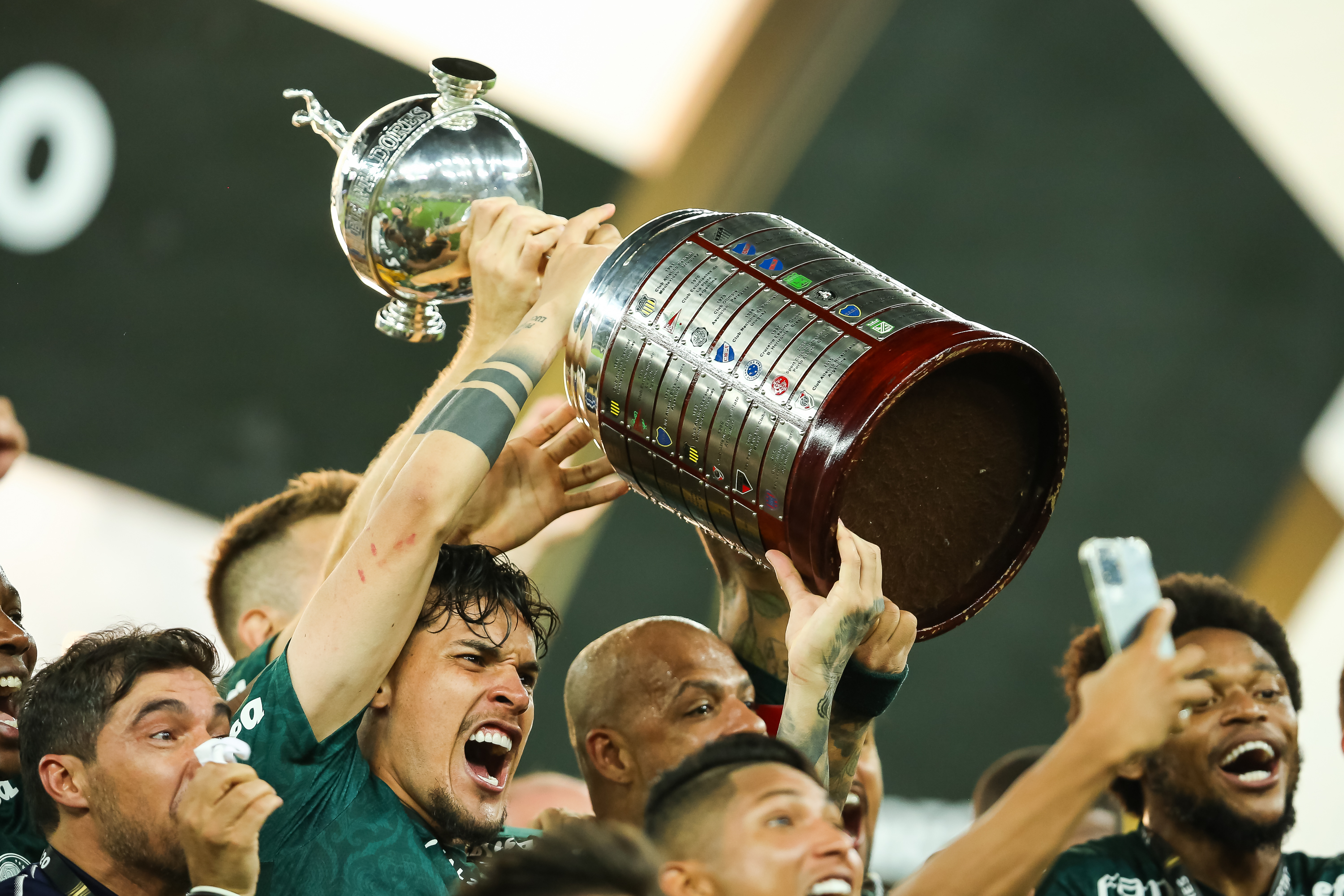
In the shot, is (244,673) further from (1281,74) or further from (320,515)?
(1281,74)

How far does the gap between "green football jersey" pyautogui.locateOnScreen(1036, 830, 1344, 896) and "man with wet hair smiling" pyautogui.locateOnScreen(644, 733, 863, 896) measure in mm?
997

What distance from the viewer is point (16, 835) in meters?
2.29

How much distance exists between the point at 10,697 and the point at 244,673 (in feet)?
1.29


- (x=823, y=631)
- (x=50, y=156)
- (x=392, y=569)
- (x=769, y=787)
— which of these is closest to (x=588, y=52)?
(x=50, y=156)

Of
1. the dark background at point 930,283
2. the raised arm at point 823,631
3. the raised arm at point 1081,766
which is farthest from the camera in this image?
the dark background at point 930,283

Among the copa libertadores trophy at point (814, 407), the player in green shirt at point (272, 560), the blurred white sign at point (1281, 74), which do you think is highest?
the blurred white sign at point (1281, 74)

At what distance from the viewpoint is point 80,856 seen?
6.51 ft

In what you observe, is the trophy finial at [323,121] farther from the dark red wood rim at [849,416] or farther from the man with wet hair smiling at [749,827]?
the man with wet hair smiling at [749,827]

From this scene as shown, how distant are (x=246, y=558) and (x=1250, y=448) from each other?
4280 millimetres

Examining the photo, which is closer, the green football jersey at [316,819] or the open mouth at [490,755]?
the green football jersey at [316,819]

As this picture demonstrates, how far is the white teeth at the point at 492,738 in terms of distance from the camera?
6.88ft

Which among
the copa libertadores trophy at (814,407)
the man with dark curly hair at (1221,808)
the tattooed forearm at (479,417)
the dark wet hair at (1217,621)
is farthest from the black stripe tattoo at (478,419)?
the dark wet hair at (1217,621)

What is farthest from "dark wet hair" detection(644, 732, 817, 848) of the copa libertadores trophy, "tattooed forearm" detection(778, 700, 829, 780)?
the copa libertadores trophy

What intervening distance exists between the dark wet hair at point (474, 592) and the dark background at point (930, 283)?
9.87 feet
